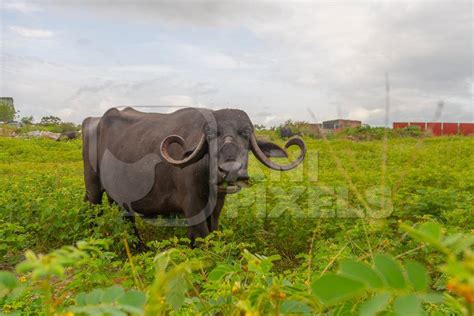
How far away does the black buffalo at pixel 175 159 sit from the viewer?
3.52 metres

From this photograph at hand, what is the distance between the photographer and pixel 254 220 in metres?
4.32

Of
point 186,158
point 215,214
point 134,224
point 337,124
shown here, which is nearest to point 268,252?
point 215,214

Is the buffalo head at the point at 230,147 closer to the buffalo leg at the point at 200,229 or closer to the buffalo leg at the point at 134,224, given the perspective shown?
the buffalo leg at the point at 200,229

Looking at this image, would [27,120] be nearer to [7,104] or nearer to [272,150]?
[7,104]

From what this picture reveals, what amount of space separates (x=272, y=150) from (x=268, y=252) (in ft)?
2.76

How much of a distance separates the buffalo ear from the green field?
0.45m

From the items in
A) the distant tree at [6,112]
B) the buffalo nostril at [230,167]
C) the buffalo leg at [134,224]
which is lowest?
the buffalo leg at [134,224]

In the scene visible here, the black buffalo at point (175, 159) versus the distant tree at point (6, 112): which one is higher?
the distant tree at point (6, 112)

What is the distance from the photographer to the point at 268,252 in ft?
13.3

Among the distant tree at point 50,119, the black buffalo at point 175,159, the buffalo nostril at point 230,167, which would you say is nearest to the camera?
the buffalo nostril at point 230,167

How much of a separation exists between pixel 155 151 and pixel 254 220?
1044mm

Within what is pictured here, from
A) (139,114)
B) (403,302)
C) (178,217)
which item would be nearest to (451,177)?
(178,217)

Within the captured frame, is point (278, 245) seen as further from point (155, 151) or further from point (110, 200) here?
point (110, 200)

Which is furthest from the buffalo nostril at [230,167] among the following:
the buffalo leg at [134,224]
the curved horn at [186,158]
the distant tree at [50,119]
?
the distant tree at [50,119]
